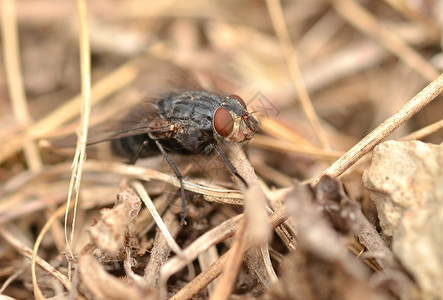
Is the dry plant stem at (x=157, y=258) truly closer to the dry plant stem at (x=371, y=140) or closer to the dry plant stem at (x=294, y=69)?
the dry plant stem at (x=371, y=140)

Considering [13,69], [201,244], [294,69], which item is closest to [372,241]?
[201,244]

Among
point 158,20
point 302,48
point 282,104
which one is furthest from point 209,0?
point 282,104

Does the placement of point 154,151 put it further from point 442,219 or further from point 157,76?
point 442,219

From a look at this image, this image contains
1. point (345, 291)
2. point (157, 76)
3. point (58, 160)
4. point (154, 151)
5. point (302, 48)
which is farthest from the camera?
point (302, 48)

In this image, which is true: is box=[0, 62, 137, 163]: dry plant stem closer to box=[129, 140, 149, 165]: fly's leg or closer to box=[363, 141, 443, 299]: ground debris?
box=[129, 140, 149, 165]: fly's leg

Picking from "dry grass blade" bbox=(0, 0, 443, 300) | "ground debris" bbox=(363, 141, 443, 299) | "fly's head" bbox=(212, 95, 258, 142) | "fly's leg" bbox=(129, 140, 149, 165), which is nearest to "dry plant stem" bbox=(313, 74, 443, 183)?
"dry grass blade" bbox=(0, 0, 443, 300)

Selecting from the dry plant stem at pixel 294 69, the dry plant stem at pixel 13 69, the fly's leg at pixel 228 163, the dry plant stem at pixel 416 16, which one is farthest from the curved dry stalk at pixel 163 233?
the dry plant stem at pixel 416 16

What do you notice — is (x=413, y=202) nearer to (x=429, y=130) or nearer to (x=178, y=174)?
(x=429, y=130)
